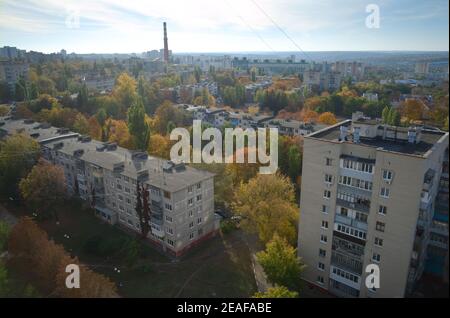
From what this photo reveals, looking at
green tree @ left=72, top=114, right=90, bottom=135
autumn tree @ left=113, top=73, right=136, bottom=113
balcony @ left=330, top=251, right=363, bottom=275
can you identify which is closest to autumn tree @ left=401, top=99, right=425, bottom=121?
balcony @ left=330, top=251, right=363, bottom=275

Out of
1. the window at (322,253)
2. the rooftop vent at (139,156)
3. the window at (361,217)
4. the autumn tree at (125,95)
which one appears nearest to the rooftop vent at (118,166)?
the rooftop vent at (139,156)

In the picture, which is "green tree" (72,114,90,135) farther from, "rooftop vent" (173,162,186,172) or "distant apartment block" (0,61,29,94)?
"distant apartment block" (0,61,29,94)

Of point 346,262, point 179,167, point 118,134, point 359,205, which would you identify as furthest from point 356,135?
point 118,134

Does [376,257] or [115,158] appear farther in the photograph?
[115,158]

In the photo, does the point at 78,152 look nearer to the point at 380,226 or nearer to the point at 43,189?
the point at 43,189
